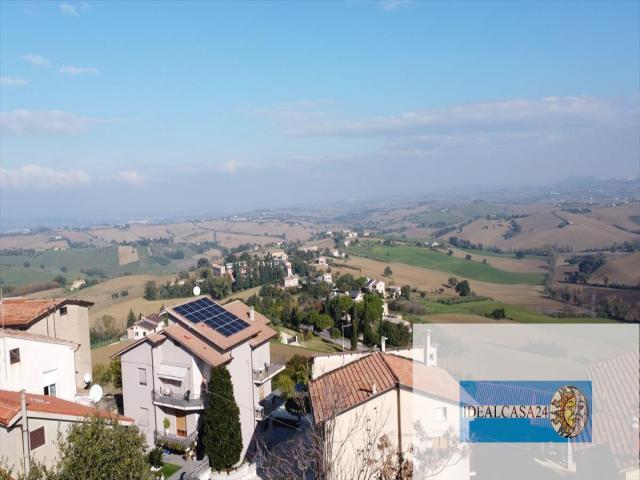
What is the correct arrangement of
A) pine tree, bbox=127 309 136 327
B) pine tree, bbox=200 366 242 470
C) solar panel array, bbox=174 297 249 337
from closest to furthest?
1. pine tree, bbox=200 366 242 470
2. solar panel array, bbox=174 297 249 337
3. pine tree, bbox=127 309 136 327

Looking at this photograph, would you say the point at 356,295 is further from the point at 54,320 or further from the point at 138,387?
the point at 54,320

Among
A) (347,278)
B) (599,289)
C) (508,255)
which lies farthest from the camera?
(347,278)

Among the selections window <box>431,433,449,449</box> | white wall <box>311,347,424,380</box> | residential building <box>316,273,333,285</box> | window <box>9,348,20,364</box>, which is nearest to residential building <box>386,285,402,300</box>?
residential building <box>316,273,333,285</box>

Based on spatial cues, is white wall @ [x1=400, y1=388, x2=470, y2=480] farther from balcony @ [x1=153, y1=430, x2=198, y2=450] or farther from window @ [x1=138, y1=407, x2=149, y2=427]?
window @ [x1=138, y1=407, x2=149, y2=427]

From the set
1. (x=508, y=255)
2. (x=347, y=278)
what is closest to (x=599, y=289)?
(x=508, y=255)

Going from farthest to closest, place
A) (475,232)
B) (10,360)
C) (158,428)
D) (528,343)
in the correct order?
(475,232), (528,343), (158,428), (10,360)

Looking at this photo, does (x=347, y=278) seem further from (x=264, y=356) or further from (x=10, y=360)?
(x=10, y=360)

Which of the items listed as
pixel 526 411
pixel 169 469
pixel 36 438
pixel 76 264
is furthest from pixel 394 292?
pixel 76 264
